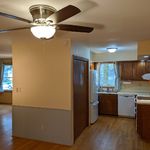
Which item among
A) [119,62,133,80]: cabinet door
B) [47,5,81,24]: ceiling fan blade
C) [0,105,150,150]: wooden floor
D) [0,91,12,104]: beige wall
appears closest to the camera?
[47,5,81,24]: ceiling fan blade

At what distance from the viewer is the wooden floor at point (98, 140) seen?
362 cm

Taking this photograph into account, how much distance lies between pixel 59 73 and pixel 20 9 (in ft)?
6.53

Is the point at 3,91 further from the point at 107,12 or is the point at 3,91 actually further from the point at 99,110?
the point at 107,12

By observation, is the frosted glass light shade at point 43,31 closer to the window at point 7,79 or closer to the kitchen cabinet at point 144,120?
the kitchen cabinet at point 144,120

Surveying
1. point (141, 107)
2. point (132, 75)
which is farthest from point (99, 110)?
point (141, 107)

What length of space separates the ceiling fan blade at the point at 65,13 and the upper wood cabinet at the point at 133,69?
484 centimetres

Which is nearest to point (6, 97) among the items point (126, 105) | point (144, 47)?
point (126, 105)

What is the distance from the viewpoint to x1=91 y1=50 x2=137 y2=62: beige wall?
612cm

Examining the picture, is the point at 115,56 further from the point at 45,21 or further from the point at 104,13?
the point at 45,21

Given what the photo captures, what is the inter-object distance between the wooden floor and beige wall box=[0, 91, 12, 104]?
379cm

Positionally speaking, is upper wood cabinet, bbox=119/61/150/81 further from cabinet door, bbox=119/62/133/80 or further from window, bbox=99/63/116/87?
window, bbox=99/63/116/87

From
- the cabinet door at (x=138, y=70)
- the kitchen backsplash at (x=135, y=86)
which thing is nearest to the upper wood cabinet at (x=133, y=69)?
the cabinet door at (x=138, y=70)

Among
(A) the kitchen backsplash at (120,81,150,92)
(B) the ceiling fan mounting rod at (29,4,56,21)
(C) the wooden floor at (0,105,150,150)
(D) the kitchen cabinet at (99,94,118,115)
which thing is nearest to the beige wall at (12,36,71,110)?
(C) the wooden floor at (0,105,150,150)

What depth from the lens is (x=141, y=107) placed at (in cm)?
410
